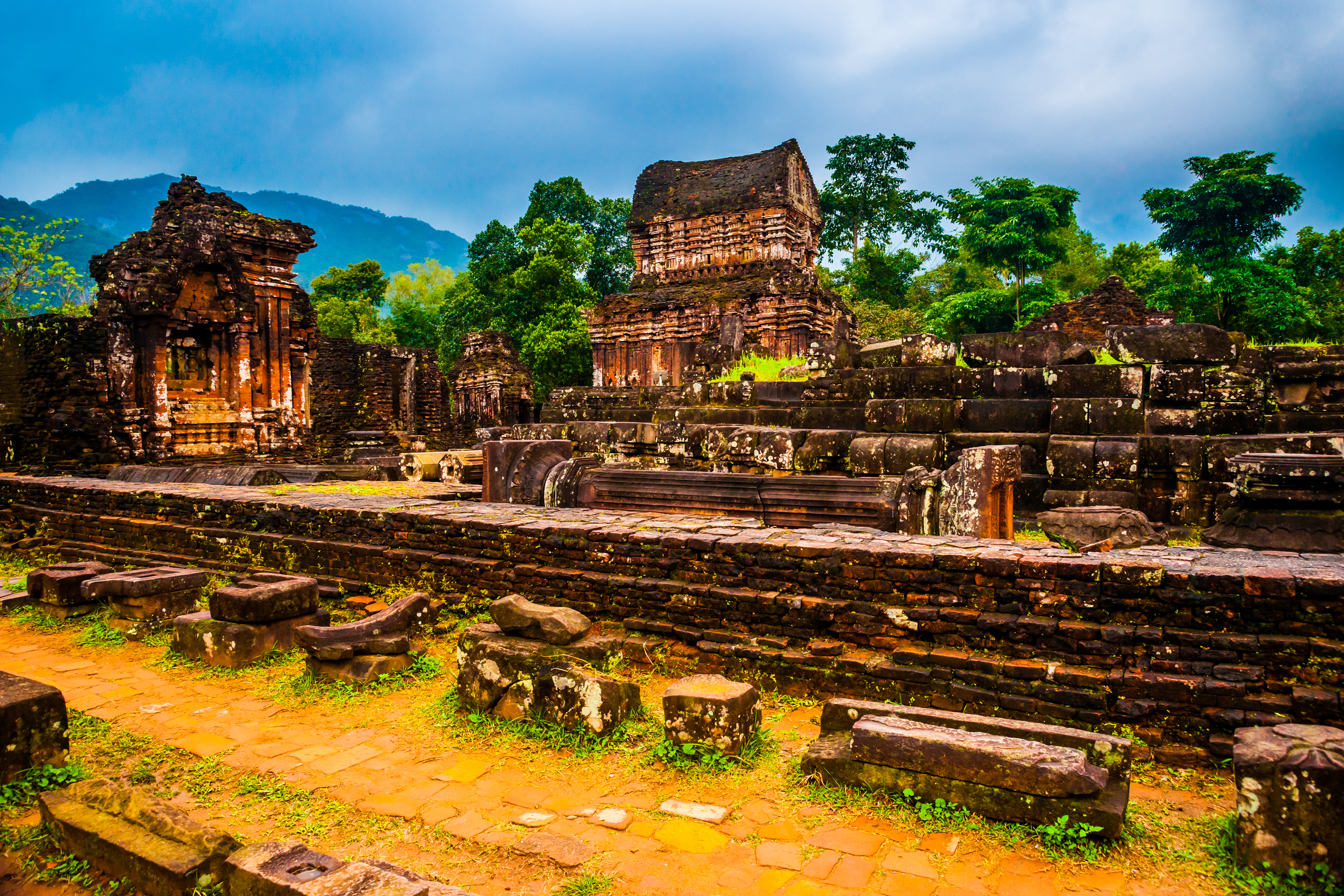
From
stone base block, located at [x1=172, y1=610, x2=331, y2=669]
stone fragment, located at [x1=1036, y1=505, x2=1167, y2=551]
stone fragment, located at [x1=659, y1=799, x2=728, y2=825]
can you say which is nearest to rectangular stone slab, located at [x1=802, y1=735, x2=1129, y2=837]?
stone fragment, located at [x1=659, y1=799, x2=728, y2=825]

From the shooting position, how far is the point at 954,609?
389cm

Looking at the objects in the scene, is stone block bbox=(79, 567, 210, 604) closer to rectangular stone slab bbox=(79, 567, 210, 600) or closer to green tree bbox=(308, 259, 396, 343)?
rectangular stone slab bbox=(79, 567, 210, 600)

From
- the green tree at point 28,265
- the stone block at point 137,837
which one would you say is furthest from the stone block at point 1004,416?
the green tree at point 28,265

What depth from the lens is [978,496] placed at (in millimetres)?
5562

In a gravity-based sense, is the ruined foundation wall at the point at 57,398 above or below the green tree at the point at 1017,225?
below

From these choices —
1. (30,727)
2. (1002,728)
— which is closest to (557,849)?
(1002,728)

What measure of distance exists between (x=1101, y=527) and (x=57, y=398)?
15.0 metres

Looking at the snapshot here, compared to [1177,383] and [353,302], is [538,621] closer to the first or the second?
[1177,383]

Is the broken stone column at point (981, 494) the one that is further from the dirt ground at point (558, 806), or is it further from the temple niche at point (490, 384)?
the temple niche at point (490, 384)

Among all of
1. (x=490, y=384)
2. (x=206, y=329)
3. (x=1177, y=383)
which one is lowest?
(x=1177, y=383)

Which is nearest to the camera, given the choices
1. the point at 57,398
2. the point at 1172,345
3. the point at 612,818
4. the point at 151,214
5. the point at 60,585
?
the point at 612,818

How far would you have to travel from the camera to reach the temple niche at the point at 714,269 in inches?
834

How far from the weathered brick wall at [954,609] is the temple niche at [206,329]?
9877mm

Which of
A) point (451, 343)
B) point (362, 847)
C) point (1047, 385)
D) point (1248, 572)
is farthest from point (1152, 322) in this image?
point (451, 343)
